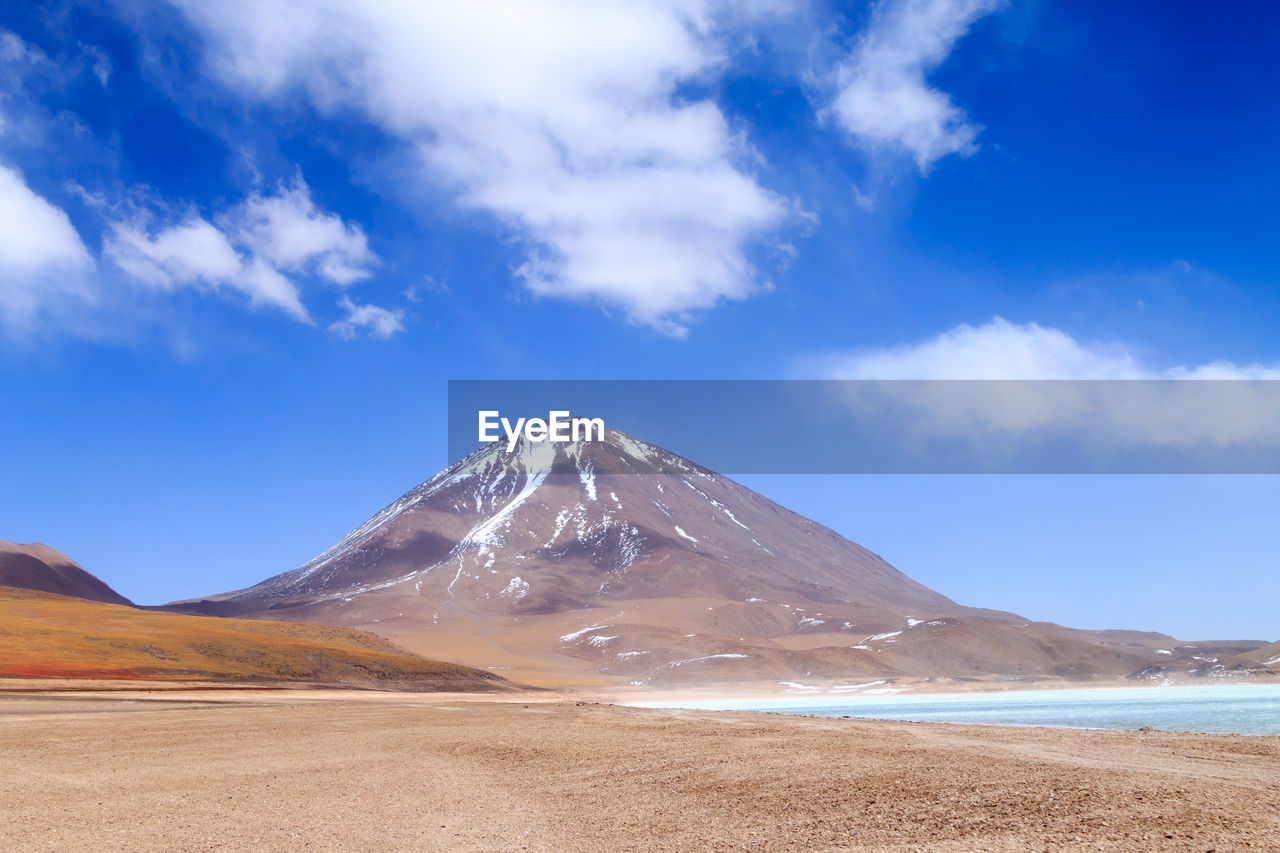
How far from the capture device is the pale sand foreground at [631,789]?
11.8 meters

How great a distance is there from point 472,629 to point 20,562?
266 feet

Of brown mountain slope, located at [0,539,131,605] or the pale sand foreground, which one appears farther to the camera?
brown mountain slope, located at [0,539,131,605]

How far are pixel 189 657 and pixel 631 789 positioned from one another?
5781 cm

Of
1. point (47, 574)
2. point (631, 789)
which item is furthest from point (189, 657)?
point (47, 574)

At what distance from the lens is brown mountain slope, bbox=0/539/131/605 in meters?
157

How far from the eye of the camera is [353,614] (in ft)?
554

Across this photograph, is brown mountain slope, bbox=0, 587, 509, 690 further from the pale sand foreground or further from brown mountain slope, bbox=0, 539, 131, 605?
brown mountain slope, bbox=0, 539, 131, 605

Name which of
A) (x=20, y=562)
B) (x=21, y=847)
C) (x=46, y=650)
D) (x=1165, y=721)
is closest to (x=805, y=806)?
(x=21, y=847)

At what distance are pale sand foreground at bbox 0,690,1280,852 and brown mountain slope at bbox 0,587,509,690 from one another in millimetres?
32649

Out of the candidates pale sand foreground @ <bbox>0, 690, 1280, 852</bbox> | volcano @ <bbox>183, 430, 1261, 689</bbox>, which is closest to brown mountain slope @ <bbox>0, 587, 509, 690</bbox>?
pale sand foreground @ <bbox>0, 690, 1280, 852</bbox>

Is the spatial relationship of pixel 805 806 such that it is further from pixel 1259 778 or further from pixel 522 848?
pixel 1259 778

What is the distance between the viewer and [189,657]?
6353cm

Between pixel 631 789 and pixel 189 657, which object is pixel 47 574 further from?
pixel 631 789

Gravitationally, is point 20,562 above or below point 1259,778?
above
